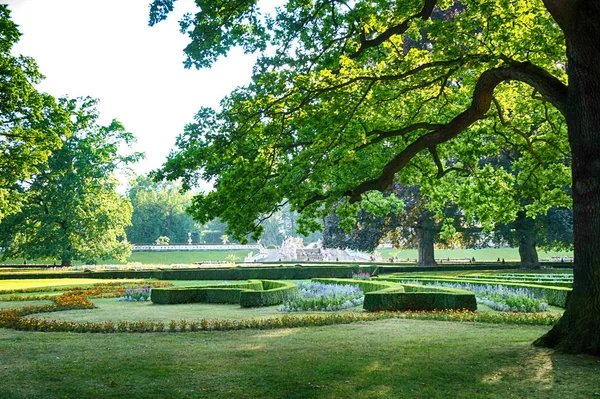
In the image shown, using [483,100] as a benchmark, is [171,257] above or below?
below

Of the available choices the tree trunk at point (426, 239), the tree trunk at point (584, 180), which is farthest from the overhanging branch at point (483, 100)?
the tree trunk at point (426, 239)

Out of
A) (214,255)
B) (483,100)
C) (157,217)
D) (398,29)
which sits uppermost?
(157,217)

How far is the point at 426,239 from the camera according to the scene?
3853 cm

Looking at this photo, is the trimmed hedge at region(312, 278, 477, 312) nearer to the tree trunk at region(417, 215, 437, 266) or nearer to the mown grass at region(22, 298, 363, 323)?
the mown grass at region(22, 298, 363, 323)

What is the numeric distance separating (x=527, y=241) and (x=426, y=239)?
6811 millimetres

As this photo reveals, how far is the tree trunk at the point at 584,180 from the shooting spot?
7.89 metres

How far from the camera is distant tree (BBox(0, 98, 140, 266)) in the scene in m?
42.2

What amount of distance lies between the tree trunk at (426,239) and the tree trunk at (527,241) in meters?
5.78

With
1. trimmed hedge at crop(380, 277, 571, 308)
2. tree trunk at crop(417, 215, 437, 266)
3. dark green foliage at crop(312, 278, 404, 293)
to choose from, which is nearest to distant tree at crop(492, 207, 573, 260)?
tree trunk at crop(417, 215, 437, 266)

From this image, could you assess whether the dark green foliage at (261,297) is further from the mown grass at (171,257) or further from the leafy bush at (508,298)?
the mown grass at (171,257)

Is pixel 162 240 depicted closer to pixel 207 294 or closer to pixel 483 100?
pixel 207 294

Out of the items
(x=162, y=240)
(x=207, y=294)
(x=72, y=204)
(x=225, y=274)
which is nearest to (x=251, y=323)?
(x=207, y=294)

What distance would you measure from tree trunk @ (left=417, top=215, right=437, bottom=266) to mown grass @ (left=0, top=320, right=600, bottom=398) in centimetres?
2706

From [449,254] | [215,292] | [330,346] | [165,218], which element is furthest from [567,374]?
[165,218]
